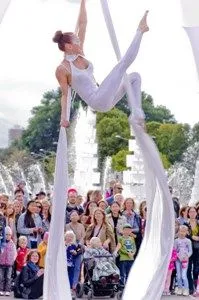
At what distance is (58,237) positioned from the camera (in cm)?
1162

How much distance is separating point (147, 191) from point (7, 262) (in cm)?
506

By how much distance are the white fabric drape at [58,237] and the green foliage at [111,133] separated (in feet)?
209

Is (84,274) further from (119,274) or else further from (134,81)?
(134,81)

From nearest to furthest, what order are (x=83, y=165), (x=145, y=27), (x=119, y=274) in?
1. (x=145, y=27)
2. (x=119, y=274)
3. (x=83, y=165)

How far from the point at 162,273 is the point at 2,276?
201 inches

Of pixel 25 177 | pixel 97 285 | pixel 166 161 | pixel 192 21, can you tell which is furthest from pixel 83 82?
pixel 166 161

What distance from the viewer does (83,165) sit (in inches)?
1382

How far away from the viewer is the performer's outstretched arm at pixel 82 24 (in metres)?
11.8

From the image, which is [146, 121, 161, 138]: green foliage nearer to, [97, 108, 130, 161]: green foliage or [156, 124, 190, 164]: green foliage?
[156, 124, 190, 164]: green foliage

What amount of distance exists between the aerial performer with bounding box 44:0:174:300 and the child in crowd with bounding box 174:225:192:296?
17.2 feet

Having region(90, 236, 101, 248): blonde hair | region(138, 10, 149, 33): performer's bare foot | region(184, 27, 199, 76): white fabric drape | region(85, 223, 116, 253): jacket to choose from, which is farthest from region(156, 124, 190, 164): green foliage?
region(138, 10, 149, 33): performer's bare foot

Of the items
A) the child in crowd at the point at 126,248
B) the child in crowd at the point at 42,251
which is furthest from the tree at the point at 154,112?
the child in crowd at the point at 42,251

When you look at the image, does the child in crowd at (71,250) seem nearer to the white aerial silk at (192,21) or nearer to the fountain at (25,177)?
the white aerial silk at (192,21)

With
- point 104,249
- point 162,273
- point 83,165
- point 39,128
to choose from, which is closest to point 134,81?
point 162,273
